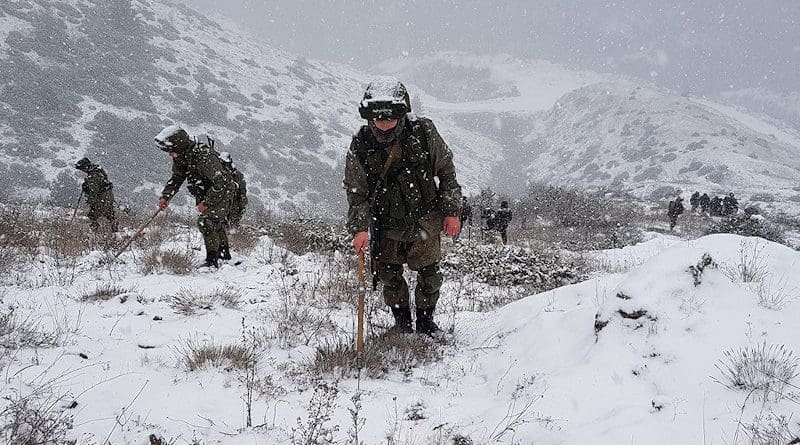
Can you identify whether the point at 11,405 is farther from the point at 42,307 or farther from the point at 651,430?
the point at 651,430

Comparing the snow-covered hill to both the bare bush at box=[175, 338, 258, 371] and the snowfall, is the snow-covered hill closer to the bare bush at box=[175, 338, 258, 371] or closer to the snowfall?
the snowfall

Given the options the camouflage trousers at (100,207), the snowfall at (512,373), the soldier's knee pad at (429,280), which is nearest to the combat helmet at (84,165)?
the camouflage trousers at (100,207)

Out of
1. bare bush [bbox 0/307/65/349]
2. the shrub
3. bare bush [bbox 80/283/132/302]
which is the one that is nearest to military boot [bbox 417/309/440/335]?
bare bush [bbox 0/307/65/349]

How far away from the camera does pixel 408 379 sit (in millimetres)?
2844

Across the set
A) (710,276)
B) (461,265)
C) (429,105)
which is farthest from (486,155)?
(710,276)

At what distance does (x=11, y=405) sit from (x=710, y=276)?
402cm

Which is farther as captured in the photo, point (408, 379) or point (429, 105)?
point (429, 105)

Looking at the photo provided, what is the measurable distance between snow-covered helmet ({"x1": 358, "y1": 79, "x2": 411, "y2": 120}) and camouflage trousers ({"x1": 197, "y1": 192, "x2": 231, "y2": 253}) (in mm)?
3729

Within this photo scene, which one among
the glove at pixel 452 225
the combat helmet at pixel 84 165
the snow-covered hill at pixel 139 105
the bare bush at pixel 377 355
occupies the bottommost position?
the bare bush at pixel 377 355

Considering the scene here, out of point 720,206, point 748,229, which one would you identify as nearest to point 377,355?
point 748,229

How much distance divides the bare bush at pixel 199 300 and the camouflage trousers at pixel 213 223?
1568 millimetres

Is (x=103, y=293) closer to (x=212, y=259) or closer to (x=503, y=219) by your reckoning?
(x=212, y=259)

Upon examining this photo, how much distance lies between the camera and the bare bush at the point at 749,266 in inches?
126

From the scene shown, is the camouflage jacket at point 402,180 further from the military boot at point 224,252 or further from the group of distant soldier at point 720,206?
the group of distant soldier at point 720,206
